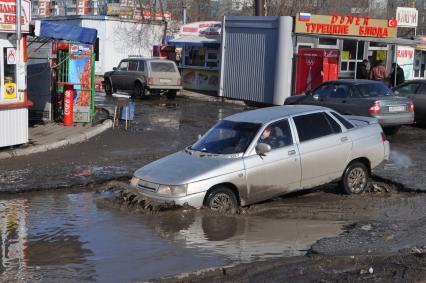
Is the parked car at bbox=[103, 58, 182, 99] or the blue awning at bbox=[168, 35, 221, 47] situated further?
the blue awning at bbox=[168, 35, 221, 47]

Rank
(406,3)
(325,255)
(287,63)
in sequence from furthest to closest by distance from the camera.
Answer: (406,3)
(287,63)
(325,255)

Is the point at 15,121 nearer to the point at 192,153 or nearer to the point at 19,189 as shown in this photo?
the point at 19,189

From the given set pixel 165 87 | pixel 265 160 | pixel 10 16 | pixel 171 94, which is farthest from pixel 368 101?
pixel 171 94

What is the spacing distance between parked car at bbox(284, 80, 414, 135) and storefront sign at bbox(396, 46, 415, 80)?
Result: 37.4 ft

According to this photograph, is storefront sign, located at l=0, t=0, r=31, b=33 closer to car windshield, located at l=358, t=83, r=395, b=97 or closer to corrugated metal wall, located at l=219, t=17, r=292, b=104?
car windshield, located at l=358, t=83, r=395, b=97

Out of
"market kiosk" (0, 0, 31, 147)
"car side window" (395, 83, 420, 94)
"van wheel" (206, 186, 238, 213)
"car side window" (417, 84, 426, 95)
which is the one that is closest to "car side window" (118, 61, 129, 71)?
"car side window" (395, 83, 420, 94)

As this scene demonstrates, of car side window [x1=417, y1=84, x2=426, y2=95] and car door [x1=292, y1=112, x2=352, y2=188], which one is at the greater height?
car side window [x1=417, y1=84, x2=426, y2=95]

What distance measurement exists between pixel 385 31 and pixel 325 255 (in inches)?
865

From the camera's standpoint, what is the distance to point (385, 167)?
12.6 metres

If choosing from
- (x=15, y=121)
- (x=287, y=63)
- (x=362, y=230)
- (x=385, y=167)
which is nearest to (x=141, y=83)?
(x=287, y=63)

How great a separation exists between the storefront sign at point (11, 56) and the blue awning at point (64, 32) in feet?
4.63

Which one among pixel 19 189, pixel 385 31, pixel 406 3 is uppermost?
pixel 406 3

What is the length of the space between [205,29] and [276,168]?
2347 centimetres

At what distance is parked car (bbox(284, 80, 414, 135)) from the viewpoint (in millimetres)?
16359
